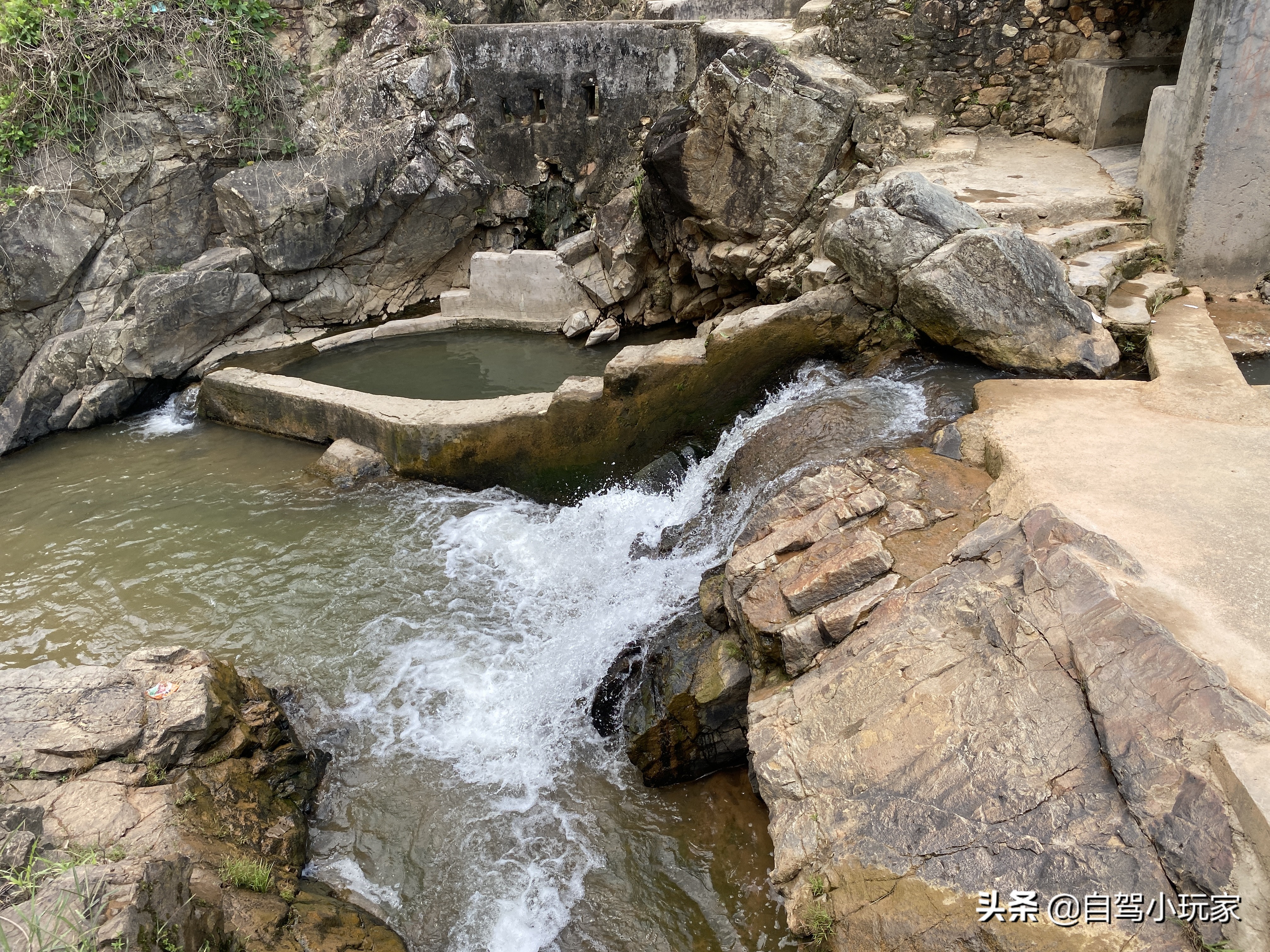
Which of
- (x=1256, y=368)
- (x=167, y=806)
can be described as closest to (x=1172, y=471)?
(x=1256, y=368)

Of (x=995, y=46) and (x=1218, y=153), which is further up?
(x=995, y=46)

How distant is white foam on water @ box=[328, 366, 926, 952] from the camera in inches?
150

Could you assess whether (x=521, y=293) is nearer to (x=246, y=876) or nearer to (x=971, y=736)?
(x=246, y=876)

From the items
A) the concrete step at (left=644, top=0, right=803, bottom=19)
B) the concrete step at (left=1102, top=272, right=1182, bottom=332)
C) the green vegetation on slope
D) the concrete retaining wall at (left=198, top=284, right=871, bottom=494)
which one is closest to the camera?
the concrete step at (left=1102, top=272, right=1182, bottom=332)

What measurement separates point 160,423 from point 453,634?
18.2ft

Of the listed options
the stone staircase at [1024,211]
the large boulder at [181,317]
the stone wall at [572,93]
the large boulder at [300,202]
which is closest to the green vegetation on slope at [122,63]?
the large boulder at [300,202]

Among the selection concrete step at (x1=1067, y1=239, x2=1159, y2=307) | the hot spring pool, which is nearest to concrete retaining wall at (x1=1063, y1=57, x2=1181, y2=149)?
concrete step at (x1=1067, y1=239, x2=1159, y2=307)

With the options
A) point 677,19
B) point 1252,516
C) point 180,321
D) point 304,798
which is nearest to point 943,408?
point 1252,516

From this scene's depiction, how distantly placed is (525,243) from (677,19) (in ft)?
11.7

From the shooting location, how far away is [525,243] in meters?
11.7

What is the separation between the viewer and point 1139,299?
5.68 m

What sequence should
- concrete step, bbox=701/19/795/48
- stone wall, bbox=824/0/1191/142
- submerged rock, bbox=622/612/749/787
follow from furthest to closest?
concrete step, bbox=701/19/795/48 → stone wall, bbox=824/0/1191/142 → submerged rock, bbox=622/612/749/787

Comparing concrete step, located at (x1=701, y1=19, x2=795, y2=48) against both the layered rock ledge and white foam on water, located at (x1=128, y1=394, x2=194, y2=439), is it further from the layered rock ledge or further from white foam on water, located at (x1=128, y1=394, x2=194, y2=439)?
white foam on water, located at (x1=128, y1=394, x2=194, y2=439)

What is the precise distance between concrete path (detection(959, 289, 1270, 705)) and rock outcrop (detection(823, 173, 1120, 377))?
41 centimetres
